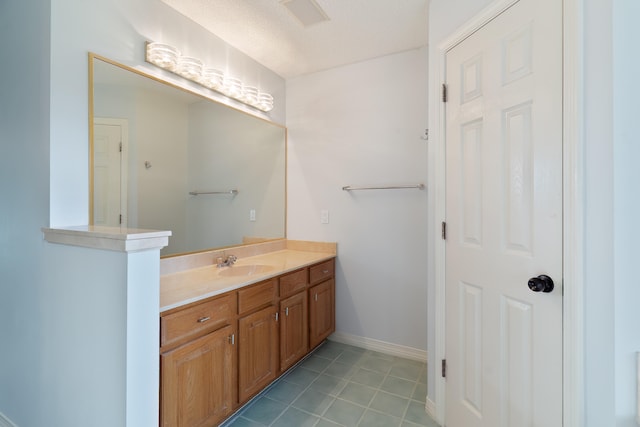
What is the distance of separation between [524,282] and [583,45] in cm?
85

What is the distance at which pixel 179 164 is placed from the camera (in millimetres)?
1988

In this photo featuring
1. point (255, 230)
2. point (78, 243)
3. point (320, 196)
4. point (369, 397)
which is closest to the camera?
point (78, 243)

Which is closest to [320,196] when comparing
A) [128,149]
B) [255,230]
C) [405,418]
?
[255,230]

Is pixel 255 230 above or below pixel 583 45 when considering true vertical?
below

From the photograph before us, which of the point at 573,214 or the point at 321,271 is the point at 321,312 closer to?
the point at 321,271

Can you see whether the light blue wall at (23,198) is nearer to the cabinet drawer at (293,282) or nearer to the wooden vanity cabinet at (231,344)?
the wooden vanity cabinet at (231,344)

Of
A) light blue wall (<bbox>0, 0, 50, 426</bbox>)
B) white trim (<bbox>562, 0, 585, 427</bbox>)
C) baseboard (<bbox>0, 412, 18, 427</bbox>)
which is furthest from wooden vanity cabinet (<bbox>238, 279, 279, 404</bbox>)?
white trim (<bbox>562, 0, 585, 427</bbox>)

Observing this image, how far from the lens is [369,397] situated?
189 centimetres

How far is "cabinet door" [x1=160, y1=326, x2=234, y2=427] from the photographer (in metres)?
1.28

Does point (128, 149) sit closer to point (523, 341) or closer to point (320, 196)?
point (320, 196)

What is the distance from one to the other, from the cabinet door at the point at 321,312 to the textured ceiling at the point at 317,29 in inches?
78.0

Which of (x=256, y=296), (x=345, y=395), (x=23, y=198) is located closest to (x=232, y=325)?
(x=256, y=296)

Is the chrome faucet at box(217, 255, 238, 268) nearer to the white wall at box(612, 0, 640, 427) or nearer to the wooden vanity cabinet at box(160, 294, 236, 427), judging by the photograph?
the wooden vanity cabinet at box(160, 294, 236, 427)

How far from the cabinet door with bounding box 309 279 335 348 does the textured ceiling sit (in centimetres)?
198
